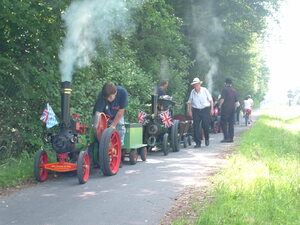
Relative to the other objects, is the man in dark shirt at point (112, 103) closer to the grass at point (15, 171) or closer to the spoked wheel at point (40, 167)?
the grass at point (15, 171)

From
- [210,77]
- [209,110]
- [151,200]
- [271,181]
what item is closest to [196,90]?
[209,110]

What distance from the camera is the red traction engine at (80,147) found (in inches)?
282

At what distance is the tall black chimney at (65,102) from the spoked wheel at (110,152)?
0.71 metres

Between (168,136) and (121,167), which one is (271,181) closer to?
(121,167)

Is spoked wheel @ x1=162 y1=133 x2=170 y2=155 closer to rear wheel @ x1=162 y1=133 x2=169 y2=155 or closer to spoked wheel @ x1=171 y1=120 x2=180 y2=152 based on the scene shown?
rear wheel @ x1=162 y1=133 x2=169 y2=155

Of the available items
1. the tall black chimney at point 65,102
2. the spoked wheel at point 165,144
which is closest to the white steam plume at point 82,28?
Answer: the tall black chimney at point 65,102

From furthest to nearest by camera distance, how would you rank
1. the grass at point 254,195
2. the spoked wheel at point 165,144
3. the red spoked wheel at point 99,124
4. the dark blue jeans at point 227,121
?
the dark blue jeans at point 227,121, the spoked wheel at point 165,144, the red spoked wheel at point 99,124, the grass at point 254,195

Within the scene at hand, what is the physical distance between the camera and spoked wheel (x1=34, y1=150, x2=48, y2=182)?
7.30m

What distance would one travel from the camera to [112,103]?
880cm

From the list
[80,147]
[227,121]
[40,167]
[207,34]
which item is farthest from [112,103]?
[207,34]

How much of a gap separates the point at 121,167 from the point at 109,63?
5538 millimetres

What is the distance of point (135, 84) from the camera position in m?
15.5

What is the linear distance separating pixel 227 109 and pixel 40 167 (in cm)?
807

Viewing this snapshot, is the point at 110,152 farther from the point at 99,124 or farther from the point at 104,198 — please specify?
the point at 104,198
